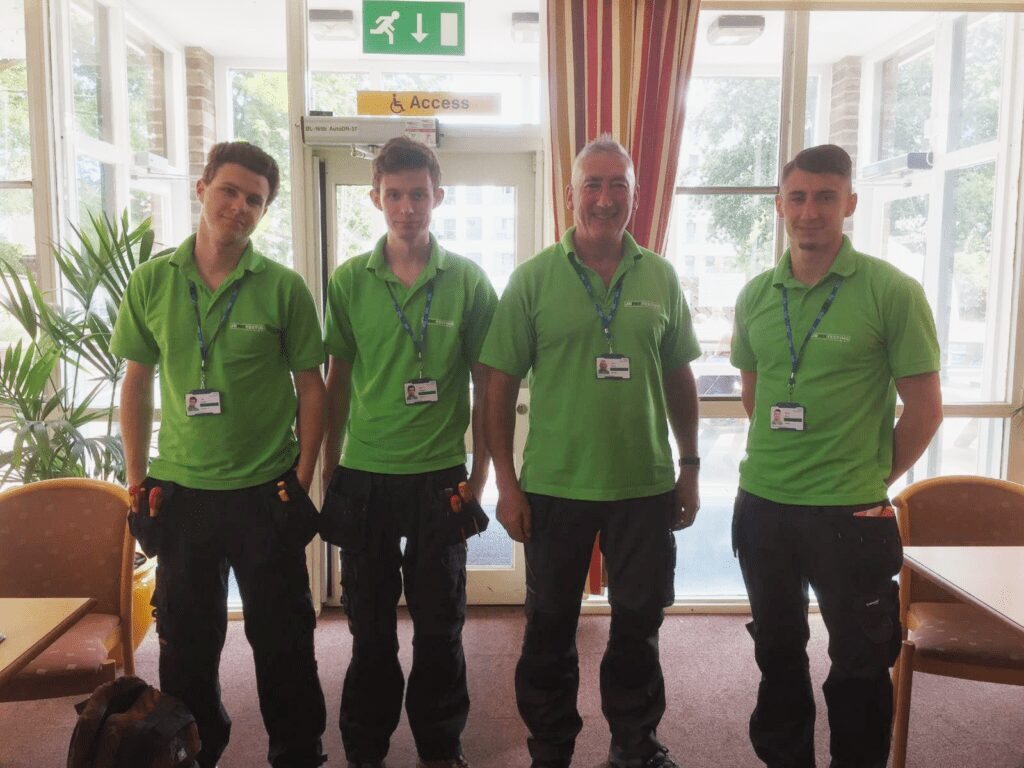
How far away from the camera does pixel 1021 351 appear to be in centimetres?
351

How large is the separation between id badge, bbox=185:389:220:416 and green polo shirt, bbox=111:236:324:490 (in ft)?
0.05

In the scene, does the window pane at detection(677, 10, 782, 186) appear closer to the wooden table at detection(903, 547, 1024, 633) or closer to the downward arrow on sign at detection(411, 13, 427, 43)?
the downward arrow on sign at detection(411, 13, 427, 43)

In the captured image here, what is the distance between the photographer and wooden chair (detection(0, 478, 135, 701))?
7.28 ft

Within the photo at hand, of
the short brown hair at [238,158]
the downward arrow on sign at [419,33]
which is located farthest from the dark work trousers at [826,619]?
the downward arrow on sign at [419,33]

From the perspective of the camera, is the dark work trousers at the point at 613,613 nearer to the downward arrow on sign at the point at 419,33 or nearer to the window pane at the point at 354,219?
the window pane at the point at 354,219

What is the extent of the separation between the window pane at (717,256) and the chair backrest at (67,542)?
7.95 ft

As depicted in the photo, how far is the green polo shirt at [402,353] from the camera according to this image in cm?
201

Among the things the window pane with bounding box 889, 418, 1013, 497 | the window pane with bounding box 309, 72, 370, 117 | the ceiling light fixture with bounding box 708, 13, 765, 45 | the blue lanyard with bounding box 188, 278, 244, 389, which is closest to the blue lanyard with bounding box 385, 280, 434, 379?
the blue lanyard with bounding box 188, 278, 244, 389

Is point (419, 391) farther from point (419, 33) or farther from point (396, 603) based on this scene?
point (419, 33)

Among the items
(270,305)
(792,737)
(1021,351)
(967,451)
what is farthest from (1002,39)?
(270,305)

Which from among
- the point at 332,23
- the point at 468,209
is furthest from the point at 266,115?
the point at 468,209

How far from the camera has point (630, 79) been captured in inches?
124

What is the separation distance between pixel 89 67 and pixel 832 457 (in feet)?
11.1

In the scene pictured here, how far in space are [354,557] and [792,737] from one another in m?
1.25
